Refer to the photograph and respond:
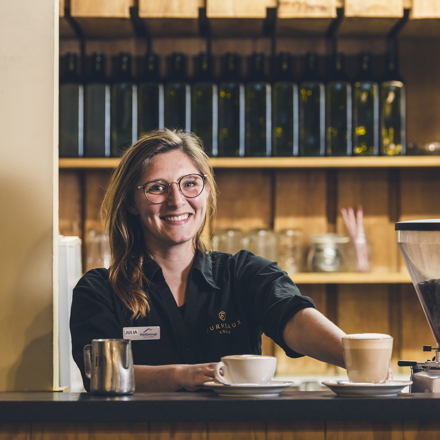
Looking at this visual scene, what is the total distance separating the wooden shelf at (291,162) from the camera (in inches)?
87.5

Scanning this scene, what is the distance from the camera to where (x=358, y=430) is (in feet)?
3.05

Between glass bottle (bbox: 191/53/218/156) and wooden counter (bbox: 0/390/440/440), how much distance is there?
1420 mm

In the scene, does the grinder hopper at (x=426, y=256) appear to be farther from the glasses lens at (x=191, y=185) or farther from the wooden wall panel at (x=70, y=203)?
the wooden wall panel at (x=70, y=203)

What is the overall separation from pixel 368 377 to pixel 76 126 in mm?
1575

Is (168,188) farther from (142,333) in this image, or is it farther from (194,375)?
(194,375)

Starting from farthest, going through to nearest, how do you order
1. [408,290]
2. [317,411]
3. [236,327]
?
[408,290], [236,327], [317,411]

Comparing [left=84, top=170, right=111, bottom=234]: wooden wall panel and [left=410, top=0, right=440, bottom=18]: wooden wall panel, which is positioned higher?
[left=410, top=0, right=440, bottom=18]: wooden wall panel

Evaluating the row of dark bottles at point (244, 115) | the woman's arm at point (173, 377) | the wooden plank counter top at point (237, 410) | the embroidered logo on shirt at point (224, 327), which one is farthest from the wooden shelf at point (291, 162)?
the wooden plank counter top at point (237, 410)

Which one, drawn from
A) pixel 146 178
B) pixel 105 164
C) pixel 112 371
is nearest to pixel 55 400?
pixel 112 371

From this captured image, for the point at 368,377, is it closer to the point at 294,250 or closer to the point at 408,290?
the point at 294,250

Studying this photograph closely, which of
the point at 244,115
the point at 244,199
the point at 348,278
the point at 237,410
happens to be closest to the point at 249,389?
the point at 237,410

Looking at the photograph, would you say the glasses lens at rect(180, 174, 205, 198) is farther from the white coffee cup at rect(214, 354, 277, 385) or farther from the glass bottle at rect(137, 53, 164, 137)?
the glass bottle at rect(137, 53, 164, 137)

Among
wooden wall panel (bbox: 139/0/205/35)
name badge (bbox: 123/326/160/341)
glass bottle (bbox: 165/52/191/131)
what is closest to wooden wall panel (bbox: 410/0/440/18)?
wooden wall panel (bbox: 139/0/205/35)

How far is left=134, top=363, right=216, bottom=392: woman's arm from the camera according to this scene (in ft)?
3.52
